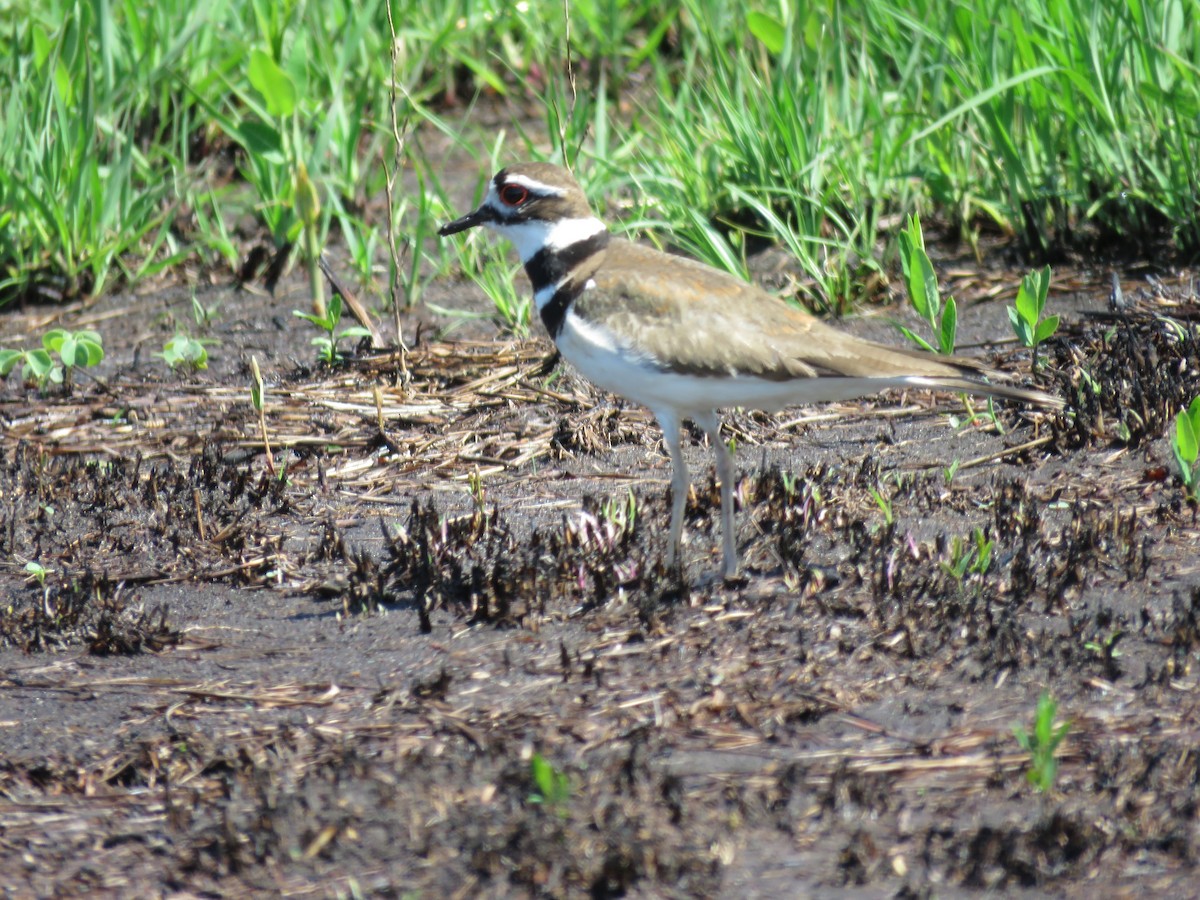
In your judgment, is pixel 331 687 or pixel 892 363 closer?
pixel 331 687

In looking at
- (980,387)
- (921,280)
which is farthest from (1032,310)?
(980,387)

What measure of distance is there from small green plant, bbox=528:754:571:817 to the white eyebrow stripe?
93.7 inches

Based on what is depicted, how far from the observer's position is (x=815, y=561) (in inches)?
182

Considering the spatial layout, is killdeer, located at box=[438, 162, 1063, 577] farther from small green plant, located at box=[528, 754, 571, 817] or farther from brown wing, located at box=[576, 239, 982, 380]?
small green plant, located at box=[528, 754, 571, 817]

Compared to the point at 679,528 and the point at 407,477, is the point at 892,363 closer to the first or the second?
the point at 679,528

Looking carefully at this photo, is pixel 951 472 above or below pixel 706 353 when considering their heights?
below

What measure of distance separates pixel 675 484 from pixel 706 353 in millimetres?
446

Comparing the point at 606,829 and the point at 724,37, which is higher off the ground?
the point at 724,37

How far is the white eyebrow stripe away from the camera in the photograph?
205 inches

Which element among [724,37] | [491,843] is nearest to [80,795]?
[491,843]

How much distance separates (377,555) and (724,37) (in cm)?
476

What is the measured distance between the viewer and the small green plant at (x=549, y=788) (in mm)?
3305

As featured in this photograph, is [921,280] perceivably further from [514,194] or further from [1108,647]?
[1108,647]

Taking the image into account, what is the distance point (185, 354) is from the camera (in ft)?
21.9
